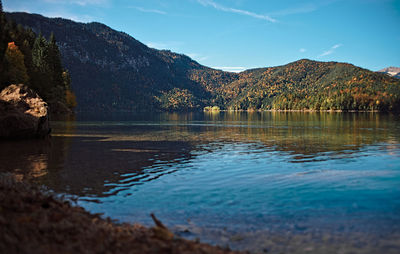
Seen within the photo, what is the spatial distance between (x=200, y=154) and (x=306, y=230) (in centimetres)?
1862

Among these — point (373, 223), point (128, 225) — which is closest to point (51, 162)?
point (128, 225)

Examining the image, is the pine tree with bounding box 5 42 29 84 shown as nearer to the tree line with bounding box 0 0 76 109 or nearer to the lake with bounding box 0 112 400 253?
the tree line with bounding box 0 0 76 109

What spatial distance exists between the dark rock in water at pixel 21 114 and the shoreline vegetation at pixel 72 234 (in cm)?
Result: 2718

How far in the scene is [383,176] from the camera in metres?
19.0

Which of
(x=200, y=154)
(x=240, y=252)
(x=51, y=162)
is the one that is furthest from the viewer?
(x=200, y=154)

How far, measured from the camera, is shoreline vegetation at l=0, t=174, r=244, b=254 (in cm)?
769

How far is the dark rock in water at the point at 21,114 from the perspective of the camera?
34625mm

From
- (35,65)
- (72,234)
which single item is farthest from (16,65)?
(72,234)

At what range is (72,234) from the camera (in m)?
8.86

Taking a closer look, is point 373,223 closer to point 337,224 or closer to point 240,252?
point 337,224

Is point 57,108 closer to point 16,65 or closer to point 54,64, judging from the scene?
point 54,64

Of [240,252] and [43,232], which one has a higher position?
[43,232]

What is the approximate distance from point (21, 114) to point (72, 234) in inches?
1235

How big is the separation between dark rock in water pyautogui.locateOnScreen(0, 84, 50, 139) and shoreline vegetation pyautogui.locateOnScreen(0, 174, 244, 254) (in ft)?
89.2
